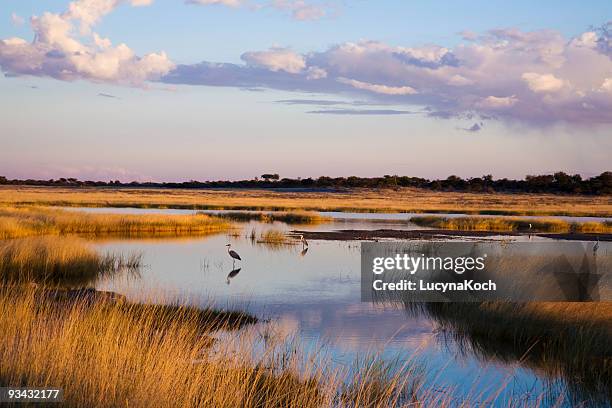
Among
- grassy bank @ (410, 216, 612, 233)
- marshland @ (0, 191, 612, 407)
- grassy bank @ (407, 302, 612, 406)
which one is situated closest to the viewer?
marshland @ (0, 191, 612, 407)

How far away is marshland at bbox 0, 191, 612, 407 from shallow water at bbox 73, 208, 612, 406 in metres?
0.05

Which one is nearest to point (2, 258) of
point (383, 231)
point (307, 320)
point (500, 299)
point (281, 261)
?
point (307, 320)

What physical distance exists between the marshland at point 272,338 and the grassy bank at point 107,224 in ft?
23.2

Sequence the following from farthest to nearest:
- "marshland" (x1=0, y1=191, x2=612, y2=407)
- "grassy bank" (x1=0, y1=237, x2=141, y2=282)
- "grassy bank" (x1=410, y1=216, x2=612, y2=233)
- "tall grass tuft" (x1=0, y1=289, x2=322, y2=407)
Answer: "grassy bank" (x1=410, y1=216, x2=612, y2=233) → "grassy bank" (x1=0, y1=237, x2=141, y2=282) → "marshland" (x1=0, y1=191, x2=612, y2=407) → "tall grass tuft" (x1=0, y1=289, x2=322, y2=407)

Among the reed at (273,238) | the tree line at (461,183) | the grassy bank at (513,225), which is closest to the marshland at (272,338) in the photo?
the reed at (273,238)

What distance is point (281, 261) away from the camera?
85.3 feet

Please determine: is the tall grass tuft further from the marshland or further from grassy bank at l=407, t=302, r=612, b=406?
grassy bank at l=407, t=302, r=612, b=406

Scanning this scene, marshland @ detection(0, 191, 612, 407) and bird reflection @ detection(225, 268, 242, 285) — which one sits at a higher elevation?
marshland @ detection(0, 191, 612, 407)

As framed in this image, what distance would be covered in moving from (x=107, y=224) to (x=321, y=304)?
23693mm

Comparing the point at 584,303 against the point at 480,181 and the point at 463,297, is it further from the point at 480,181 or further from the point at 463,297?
the point at 480,181

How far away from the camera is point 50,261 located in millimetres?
18875

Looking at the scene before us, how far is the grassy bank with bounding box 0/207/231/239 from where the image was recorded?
109 feet

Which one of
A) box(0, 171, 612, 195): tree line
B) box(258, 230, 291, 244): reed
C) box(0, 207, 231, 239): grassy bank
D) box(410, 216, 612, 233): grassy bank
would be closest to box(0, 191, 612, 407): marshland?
box(258, 230, 291, 244): reed

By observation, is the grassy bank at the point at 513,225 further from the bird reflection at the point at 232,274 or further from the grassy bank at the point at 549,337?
the grassy bank at the point at 549,337
